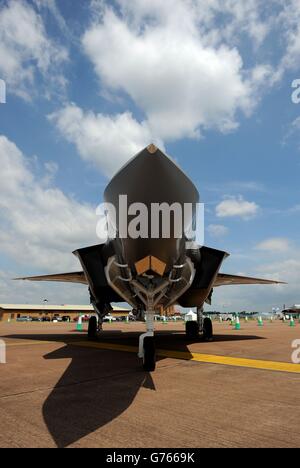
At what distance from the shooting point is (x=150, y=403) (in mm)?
4145

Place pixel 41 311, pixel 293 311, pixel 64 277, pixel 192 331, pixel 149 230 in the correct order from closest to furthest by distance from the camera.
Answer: pixel 149 230 < pixel 192 331 < pixel 64 277 < pixel 293 311 < pixel 41 311

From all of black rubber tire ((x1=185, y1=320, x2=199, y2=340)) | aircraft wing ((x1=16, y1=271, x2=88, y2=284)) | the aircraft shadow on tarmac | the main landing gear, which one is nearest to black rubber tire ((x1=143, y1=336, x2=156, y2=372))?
the aircraft shadow on tarmac

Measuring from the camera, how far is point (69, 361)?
747 centimetres

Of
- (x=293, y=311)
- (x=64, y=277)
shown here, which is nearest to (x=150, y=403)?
(x=64, y=277)

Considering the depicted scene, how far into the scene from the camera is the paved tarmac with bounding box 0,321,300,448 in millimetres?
2930

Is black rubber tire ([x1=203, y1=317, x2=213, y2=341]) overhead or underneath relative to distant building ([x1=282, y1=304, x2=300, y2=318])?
overhead

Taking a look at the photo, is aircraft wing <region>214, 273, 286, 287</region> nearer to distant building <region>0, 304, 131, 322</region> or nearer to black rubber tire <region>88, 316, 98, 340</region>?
black rubber tire <region>88, 316, 98, 340</region>

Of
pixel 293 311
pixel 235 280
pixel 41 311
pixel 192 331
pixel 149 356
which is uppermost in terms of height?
pixel 235 280

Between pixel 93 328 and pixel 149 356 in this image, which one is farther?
pixel 93 328

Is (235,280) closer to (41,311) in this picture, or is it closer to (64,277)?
(64,277)
